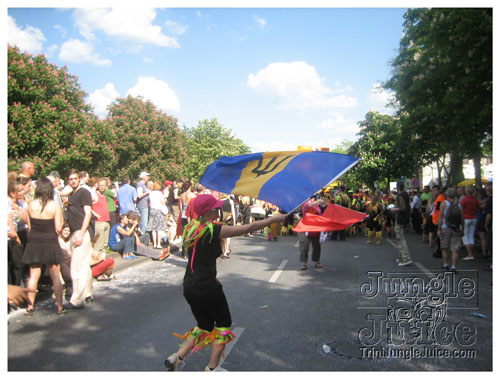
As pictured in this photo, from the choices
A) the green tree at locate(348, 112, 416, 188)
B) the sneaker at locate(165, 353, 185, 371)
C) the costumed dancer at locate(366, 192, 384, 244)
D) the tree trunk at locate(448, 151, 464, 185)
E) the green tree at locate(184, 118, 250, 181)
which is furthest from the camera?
the green tree at locate(184, 118, 250, 181)

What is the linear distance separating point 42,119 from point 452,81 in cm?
2319

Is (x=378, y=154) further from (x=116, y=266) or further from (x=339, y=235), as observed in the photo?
(x=116, y=266)

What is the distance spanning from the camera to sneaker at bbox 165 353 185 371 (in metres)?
4.06

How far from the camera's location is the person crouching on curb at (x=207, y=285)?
408cm

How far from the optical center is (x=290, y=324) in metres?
5.68

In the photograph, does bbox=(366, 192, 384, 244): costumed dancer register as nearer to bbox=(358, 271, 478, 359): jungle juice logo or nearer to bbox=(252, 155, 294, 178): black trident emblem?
bbox=(358, 271, 478, 359): jungle juice logo

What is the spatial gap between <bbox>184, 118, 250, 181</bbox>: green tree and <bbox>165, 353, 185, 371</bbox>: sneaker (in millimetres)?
58687

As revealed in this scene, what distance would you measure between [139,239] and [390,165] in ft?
107

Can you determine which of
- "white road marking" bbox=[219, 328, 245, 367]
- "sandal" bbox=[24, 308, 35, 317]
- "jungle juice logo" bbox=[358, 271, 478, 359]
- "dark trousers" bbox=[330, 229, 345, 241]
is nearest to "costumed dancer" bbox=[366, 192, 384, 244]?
"dark trousers" bbox=[330, 229, 345, 241]

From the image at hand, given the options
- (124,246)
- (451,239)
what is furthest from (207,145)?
(451,239)

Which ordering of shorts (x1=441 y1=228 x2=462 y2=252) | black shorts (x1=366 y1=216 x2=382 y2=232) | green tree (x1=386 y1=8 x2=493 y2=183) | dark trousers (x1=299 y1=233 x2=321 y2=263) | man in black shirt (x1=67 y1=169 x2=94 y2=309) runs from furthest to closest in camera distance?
black shorts (x1=366 y1=216 x2=382 y2=232), green tree (x1=386 y1=8 x2=493 y2=183), dark trousers (x1=299 y1=233 x2=321 y2=263), shorts (x1=441 y1=228 x2=462 y2=252), man in black shirt (x1=67 y1=169 x2=94 y2=309)

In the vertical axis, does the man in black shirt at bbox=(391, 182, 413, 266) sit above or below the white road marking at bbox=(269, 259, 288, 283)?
above

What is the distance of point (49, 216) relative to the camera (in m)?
6.21

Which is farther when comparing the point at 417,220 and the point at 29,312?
the point at 417,220
